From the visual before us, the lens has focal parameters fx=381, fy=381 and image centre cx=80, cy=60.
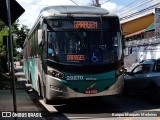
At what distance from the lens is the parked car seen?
13.2 metres

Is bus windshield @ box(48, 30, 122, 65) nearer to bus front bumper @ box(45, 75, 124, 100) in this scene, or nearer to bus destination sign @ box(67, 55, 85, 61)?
bus destination sign @ box(67, 55, 85, 61)

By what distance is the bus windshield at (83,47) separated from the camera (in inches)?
464

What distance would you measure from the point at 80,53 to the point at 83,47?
228mm

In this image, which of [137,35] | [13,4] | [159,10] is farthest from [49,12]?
[137,35]

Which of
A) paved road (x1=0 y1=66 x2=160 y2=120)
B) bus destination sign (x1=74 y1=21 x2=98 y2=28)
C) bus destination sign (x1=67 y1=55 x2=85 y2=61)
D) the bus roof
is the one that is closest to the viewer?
paved road (x1=0 y1=66 x2=160 y2=120)

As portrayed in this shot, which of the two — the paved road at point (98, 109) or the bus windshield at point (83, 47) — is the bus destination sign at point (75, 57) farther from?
the paved road at point (98, 109)

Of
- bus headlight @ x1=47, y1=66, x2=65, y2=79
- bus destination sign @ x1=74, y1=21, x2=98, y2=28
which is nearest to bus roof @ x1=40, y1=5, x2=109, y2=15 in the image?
bus destination sign @ x1=74, y1=21, x2=98, y2=28

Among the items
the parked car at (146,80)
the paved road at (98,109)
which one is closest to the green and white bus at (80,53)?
the paved road at (98,109)

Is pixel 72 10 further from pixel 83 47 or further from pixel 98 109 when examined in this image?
pixel 98 109

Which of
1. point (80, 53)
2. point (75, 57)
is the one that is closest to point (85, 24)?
point (80, 53)

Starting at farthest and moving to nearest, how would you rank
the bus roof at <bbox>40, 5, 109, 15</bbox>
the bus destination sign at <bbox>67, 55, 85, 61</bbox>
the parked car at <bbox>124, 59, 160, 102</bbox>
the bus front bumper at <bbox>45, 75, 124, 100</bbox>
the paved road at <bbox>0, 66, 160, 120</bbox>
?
the parked car at <bbox>124, 59, 160, 102</bbox> < the bus roof at <bbox>40, 5, 109, 15</bbox> < the bus destination sign at <bbox>67, 55, 85, 61</bbox> < the bus front bumper at <bbox>45, 75, 124, 100</bbox> < the paved road at <bbox>0, 66, 160, 120</bbox>

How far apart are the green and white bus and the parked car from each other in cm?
153

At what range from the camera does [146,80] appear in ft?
45.2

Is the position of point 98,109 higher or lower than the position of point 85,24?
lower
